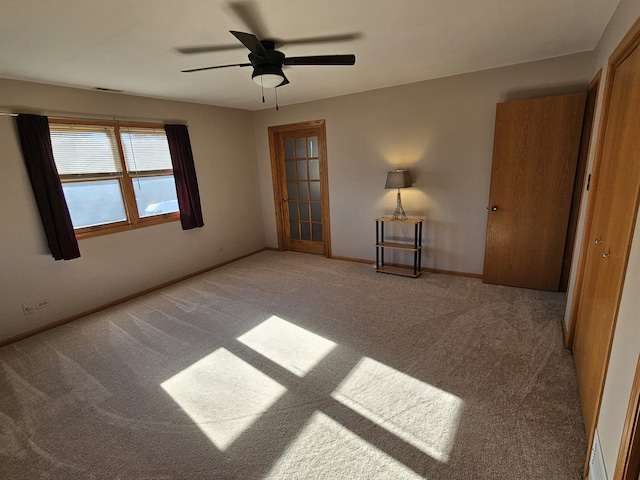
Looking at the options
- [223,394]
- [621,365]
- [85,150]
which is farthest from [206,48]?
[621,365]

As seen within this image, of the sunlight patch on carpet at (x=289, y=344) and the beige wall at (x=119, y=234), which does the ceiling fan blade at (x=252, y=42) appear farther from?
the beige wall at (x=119, y=234)

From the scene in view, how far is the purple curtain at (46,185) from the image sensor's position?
2854 mm

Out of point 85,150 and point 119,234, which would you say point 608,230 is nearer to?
point 119,234

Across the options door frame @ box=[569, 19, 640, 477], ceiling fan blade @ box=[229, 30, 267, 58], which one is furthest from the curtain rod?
door frame @ box=[569, 19, 640, 477]

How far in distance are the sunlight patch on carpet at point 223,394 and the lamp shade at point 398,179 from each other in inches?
104

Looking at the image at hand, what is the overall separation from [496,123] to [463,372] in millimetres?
2574

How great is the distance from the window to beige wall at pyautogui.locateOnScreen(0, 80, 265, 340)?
0.47 ft

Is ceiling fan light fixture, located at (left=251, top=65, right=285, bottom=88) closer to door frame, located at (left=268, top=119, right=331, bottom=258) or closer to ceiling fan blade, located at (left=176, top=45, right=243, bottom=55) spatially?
ceiling fan blade, located at (left=176, top=45, right=243, bottom=55)

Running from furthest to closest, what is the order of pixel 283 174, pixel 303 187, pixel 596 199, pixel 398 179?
pixel 283 174
pixel 303 187
pixel 398 179
pixel 596 199

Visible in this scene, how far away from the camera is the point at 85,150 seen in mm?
3320

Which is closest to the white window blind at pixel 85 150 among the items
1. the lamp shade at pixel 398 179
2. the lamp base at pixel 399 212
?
the lamp shade at pixel 398 179

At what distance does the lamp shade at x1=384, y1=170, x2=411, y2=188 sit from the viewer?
3.76m

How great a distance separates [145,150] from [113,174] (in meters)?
0.52

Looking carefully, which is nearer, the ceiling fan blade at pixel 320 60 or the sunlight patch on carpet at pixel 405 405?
the sunlight patch on carpet at pixel 405 405
